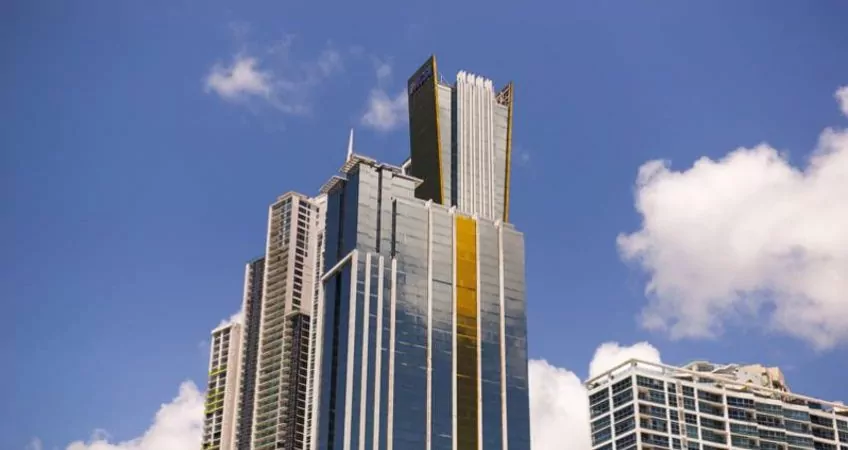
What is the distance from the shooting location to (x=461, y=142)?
6934 inches

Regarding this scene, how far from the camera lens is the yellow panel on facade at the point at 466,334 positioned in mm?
153125

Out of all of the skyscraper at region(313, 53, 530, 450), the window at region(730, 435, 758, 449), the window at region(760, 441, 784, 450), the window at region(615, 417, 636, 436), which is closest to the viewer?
the skyscraper at region(313, 53, 530, 450)

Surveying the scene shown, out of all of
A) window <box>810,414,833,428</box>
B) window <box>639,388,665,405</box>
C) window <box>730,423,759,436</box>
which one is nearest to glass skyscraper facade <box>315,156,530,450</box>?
window <box>639,388,665,405</box>

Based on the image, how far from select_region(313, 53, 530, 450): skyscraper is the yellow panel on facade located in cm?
17

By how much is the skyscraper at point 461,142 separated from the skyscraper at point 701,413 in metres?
34.0

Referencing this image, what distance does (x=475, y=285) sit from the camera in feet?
536

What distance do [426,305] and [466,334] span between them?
6.57m

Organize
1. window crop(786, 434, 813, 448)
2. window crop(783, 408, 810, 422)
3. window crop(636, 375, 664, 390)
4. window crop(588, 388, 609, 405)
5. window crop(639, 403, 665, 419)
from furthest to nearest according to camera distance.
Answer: window crop(783, 408, 810, 422)
window crop(786, 434, 813, 448)
window crop(588, 388, 609, 405)
window crop(636, 375, 664, 390)
window crop(639, 403, 665, 419)

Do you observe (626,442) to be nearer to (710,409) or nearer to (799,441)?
(710,409)

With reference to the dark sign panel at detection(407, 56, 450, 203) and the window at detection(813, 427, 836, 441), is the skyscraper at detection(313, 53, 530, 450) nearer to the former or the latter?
the dark sign panel at detection(407, 56, 450, 203)

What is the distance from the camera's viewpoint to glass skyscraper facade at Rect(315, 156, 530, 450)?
147875 millimetres

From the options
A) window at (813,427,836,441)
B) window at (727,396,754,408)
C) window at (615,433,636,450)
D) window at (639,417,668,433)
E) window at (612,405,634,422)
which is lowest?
window at (615,433,636,450)

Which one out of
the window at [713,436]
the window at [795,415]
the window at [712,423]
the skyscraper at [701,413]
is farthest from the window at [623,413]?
the window at [795,415]

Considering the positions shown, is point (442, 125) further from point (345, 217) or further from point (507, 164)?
point (345, 217)
